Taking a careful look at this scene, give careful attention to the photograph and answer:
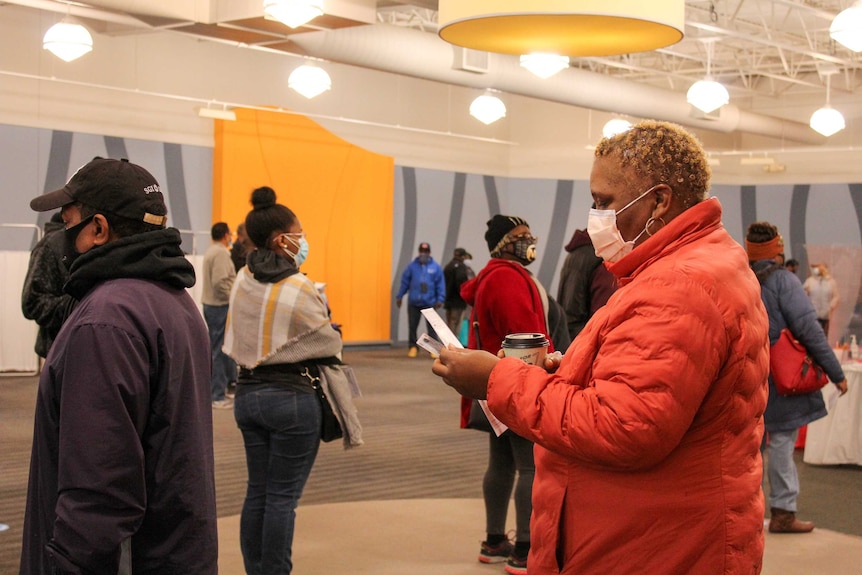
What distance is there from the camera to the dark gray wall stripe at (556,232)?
18.8 m

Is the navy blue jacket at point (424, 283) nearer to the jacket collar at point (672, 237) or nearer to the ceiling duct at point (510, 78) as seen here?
the ceiling duct at point (510, 78)

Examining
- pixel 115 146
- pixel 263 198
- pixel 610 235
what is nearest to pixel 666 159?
pixel 610 235

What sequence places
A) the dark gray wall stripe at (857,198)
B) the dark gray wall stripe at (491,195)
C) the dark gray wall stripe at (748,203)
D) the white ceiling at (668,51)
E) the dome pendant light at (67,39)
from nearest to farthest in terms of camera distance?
the white ceiling at (668,51)
the dome pendant light at (67,39)
the dark gray wall stripe at (857,198)
the dark gray wall stripe at (491,195)
the dark gray wall stripe at (748,203)

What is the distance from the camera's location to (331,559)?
4652mm

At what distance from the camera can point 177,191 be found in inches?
553

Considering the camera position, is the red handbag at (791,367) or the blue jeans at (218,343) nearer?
the red handbag at (791,367)

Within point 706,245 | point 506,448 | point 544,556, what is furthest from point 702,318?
point 506,448

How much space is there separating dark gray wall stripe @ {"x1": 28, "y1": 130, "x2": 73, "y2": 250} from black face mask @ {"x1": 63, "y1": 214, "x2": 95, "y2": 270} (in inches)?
444

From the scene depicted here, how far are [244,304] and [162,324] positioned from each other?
65.4 inches

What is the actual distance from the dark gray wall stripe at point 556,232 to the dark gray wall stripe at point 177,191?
707 centimetres

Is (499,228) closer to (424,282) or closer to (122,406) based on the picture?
(122,406)

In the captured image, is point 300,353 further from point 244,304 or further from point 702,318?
point 702,318

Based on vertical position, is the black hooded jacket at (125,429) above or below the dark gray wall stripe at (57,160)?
below

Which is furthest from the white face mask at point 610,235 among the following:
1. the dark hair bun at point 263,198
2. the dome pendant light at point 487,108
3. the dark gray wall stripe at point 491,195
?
the dark gray wall stripe at point 491,195
